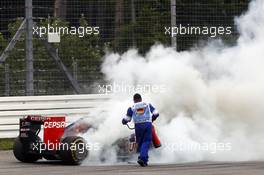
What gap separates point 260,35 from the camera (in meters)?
17.3

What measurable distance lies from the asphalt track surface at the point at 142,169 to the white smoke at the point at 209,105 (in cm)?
109

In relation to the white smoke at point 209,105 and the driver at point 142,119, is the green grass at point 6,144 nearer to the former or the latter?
the white smoke at point 209,105

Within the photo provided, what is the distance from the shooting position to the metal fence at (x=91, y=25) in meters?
20.2

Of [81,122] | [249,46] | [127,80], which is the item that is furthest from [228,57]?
[81,122]

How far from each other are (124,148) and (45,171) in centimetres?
223

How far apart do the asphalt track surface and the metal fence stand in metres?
4.81

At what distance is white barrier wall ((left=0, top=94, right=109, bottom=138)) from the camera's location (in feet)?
66.6

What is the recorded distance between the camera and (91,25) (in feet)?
67.9

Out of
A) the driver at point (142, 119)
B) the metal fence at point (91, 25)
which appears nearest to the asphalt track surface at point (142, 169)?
the driver at point (142, 119)

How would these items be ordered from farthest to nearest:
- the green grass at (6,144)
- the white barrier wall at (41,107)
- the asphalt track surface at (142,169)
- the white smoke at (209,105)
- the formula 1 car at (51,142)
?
the white barrier wall at (41,107) < the green grass at (6,144) < the white smoke at (209,105) < the formula 1 car at (51,142) < the asphalt track surface at (142,169)

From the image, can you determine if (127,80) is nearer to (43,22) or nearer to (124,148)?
(124,148)

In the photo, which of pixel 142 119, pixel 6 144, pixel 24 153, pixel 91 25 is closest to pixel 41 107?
pixel 6 144

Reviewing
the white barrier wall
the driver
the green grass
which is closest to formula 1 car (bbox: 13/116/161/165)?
the driver

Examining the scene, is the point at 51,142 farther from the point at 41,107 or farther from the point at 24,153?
the point at 41,107
